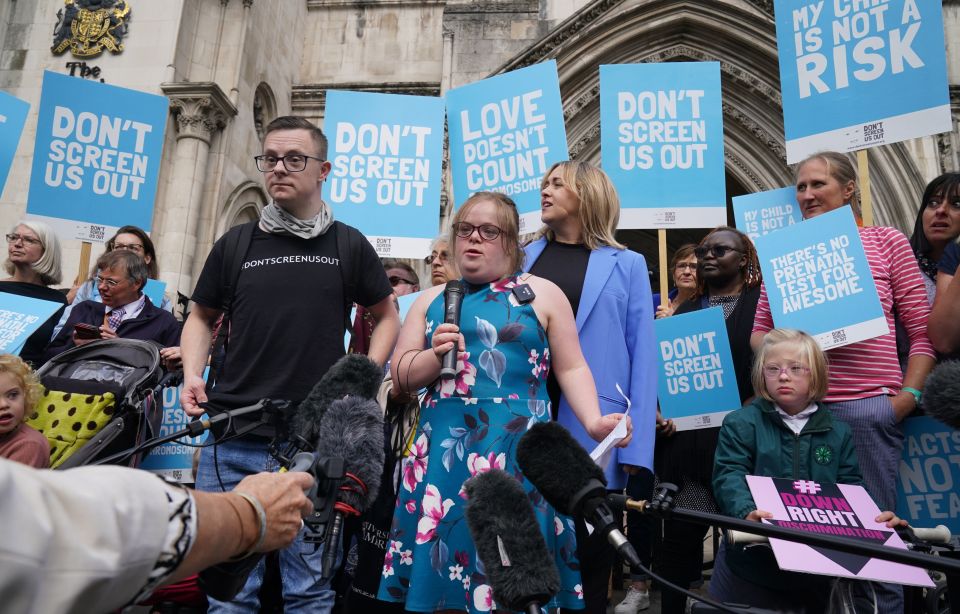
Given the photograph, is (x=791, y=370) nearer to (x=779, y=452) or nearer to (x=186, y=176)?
(x=779, y=452)

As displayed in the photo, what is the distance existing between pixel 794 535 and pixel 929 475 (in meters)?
2.26

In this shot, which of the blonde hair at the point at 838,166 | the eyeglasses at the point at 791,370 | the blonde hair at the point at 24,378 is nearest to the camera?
the eyeglasses at the point at 791,370

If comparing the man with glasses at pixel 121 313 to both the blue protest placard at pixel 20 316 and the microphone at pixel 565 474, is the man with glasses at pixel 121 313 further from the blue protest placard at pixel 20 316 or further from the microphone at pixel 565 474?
the microphone at pixel 565 474

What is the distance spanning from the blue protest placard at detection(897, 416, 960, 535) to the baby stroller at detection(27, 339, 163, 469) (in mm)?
3379

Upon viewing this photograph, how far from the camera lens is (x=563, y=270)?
9.95ft

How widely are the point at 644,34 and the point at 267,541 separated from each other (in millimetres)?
10861

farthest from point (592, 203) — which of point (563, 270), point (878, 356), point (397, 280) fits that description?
point (397, 280)

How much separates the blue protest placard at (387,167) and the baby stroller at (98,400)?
86.3 inches

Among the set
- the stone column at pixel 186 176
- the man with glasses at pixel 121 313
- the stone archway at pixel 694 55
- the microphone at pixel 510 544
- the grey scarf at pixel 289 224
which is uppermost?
the stone archway at pixel 694 55

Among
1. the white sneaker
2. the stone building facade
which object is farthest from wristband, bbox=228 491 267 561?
the stone building facade

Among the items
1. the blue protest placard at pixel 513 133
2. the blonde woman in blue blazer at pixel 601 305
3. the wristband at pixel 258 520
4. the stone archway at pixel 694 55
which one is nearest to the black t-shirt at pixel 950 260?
the blonde woman in blue blazer at pixel 601 305

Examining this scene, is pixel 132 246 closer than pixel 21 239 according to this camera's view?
No

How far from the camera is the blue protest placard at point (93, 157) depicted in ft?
17.2

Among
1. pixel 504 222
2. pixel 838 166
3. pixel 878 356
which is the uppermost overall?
pixel 838 166
